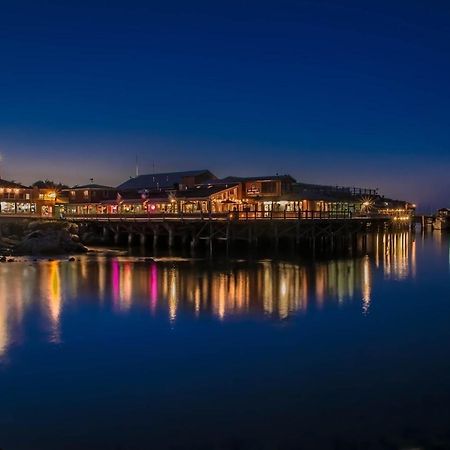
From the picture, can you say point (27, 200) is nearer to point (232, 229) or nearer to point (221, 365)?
point (232, 229)

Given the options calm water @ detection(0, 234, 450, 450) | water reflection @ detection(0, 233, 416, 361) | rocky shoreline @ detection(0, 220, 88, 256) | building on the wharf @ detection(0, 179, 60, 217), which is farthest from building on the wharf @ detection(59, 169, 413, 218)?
calm water @ detection(0, 234, 450, 450)

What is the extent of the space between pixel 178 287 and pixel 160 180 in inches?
2294

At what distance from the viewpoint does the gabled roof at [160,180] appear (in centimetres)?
8044

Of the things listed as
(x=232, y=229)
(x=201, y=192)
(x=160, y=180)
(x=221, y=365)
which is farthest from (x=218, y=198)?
(x=221, y=365)

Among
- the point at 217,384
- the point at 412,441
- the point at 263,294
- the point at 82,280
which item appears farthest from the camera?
the point at 82,280

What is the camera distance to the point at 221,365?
14898 millimetres

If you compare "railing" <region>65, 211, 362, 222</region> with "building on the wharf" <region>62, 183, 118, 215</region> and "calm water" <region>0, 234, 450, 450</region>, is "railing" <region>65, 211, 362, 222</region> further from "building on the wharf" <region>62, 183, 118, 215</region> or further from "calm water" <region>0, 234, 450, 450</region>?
"calm water" <region>0, 234, 450, 450</region>

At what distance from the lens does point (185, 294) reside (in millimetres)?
25828

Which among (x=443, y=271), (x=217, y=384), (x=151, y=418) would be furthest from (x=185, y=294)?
(x=443, y=271)

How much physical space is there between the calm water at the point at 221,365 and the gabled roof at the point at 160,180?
2044 inches

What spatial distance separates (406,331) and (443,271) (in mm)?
20856

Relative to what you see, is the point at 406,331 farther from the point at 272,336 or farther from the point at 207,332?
the point at 207,332

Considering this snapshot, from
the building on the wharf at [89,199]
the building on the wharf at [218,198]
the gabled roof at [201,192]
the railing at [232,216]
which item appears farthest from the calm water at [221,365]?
the building on the wharf at [89,199]

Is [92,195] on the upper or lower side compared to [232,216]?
upper
